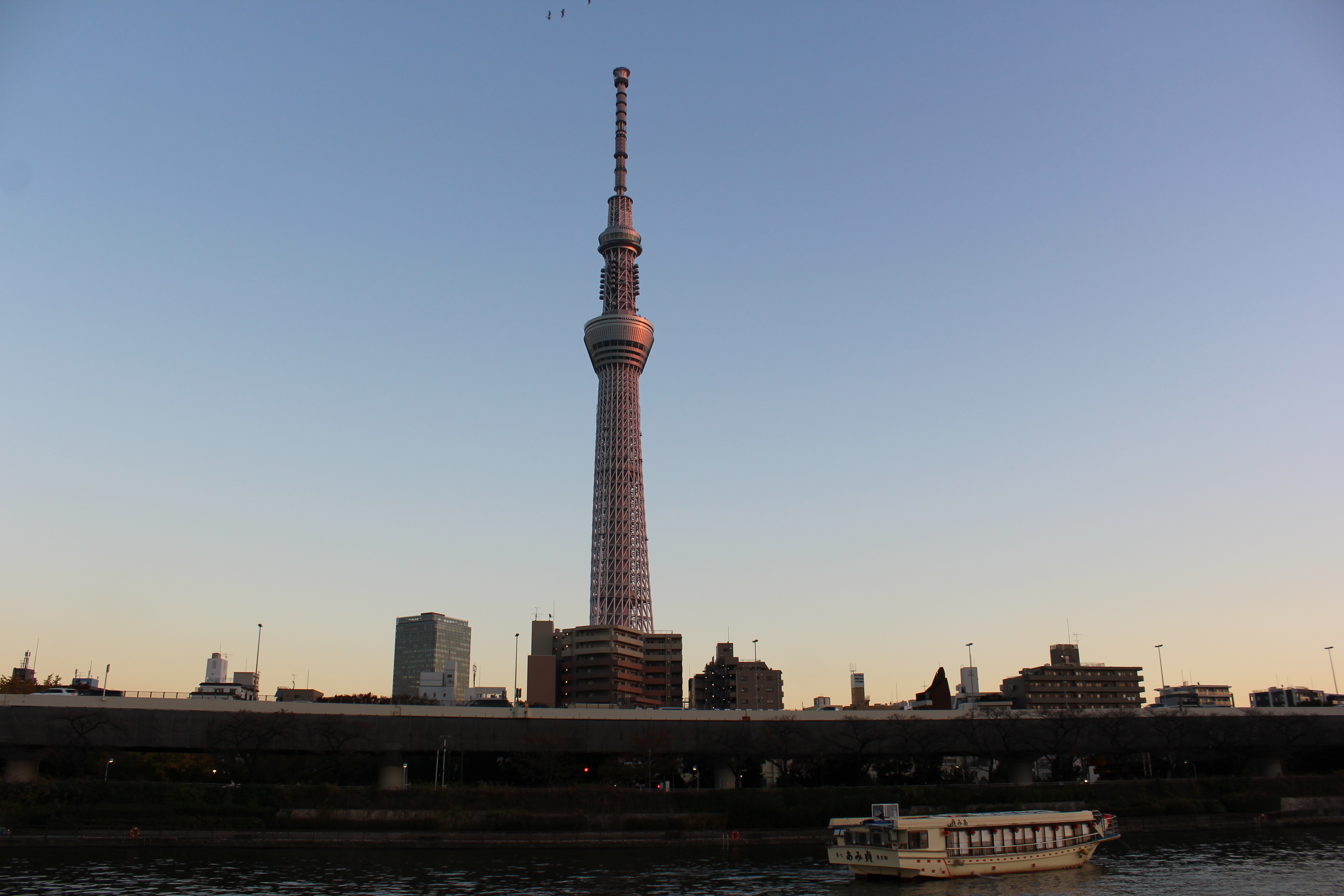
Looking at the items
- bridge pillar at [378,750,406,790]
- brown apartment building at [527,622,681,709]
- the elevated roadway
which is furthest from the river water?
brown apartment building at [527,622,681,709]

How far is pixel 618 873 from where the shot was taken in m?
51.8

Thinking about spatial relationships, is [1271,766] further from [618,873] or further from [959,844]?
[618,873]

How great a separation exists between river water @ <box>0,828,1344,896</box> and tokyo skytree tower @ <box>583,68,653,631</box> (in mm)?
112476

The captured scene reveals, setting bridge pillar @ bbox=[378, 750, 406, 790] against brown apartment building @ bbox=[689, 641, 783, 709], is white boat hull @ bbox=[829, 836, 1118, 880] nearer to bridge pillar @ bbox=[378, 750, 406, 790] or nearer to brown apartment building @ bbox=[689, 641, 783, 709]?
bridge pillar @ bbox=[378, 750, 406, 790]

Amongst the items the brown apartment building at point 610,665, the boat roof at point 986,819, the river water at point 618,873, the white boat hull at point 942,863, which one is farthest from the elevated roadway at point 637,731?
the brown apartment building at point 610,665

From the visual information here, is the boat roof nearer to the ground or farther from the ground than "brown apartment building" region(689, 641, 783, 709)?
nearer to the ground

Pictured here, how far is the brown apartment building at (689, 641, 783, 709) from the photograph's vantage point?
178m

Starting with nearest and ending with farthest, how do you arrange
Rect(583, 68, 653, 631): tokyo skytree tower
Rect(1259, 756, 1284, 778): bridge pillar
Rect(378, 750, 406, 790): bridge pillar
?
1. Rect(378, 750, 406, 790): bridge pillar
2. Rect(1259, 756, 1284, 778): bridge pillar
3. Rect(583, 68, 653, 631): tokyo skytree tower

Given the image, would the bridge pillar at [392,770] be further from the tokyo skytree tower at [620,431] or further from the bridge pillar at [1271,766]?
the tokyo skytree tower at [620,431]

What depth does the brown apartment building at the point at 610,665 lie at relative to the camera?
5851 inches

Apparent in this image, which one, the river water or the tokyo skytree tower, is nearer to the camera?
the river water

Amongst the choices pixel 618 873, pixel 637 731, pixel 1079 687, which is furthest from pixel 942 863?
pixel 1079 687

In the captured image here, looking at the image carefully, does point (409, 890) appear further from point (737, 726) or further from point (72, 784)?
point (737, 726)

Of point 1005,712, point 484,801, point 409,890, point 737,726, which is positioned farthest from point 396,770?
point 1005,712
